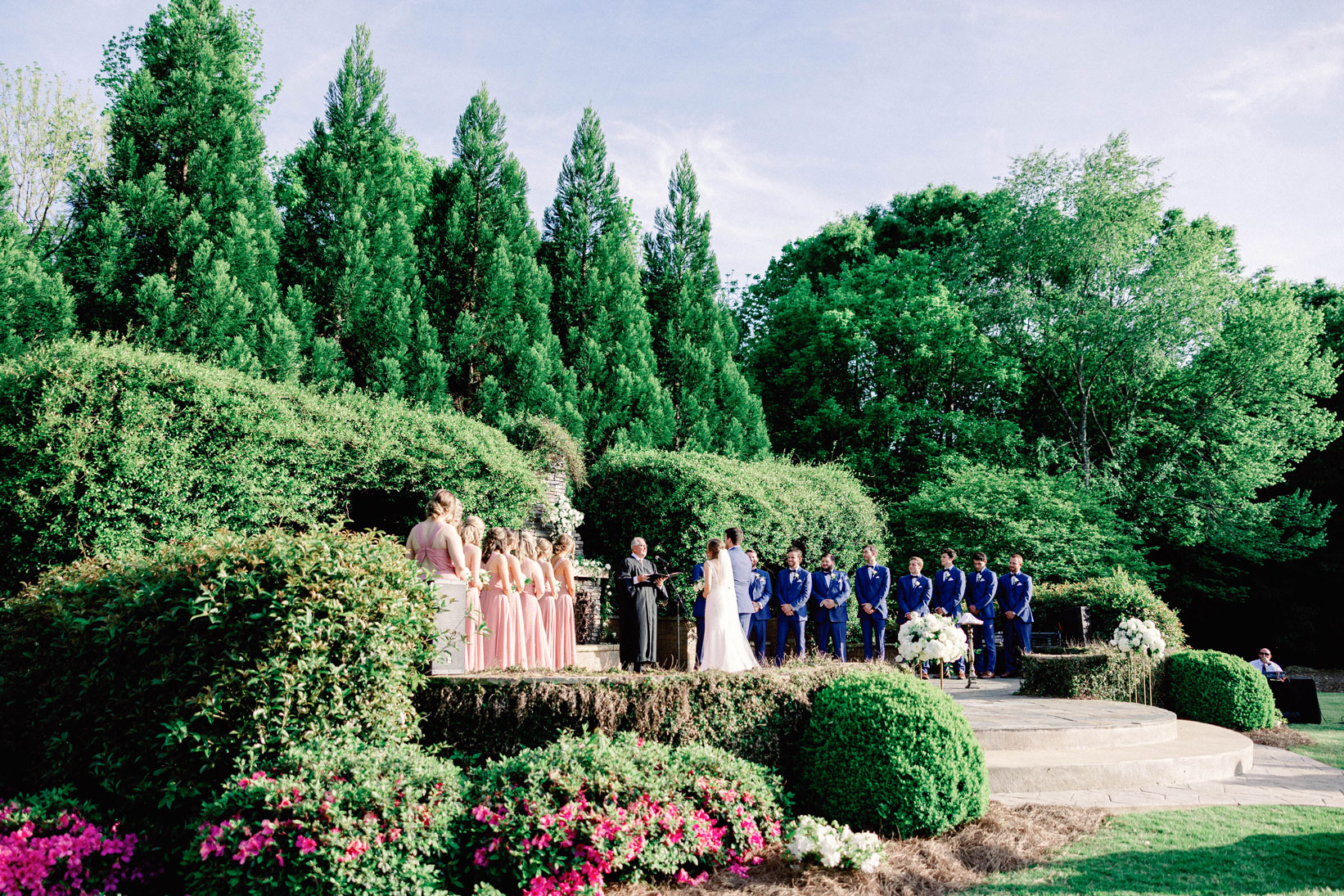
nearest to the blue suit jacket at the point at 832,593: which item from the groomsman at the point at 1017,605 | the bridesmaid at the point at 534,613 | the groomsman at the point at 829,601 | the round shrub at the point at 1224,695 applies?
the groomsman at the point at 829,601

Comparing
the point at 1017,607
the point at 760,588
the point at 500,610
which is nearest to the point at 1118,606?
the point at 1017,607

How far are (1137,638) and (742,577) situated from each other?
5043 millimetres

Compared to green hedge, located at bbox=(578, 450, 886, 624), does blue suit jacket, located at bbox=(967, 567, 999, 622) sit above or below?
below

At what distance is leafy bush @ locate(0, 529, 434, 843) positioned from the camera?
4.94 m

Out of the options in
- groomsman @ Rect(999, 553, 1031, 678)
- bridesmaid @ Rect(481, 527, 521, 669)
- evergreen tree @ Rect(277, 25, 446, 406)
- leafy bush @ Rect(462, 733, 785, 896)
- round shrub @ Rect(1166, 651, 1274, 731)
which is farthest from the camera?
evergreen tree @ Rect(277, 25, 446, 406)

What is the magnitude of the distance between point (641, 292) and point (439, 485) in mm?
11969

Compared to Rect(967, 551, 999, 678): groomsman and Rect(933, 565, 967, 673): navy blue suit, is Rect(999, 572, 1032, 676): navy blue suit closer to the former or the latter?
Rect(967, 551, 999, 678): groomsman

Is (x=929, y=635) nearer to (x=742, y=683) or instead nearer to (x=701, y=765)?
(x=742, y=683)

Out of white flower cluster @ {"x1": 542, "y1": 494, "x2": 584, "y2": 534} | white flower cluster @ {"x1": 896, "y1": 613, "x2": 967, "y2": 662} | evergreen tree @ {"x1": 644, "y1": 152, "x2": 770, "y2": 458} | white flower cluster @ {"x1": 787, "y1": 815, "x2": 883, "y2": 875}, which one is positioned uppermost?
evergreen tree @ {"x1": 644, "y1": 152, "x2": 770, "y2": 458}

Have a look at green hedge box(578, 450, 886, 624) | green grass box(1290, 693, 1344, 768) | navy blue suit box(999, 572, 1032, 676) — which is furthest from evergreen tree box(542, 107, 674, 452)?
green grass box(1290, 693, 1344, 768)

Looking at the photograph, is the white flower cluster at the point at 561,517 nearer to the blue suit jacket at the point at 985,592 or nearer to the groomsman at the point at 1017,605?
the blue suit jacket at the point at 985,592

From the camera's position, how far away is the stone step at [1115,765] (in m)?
7.06

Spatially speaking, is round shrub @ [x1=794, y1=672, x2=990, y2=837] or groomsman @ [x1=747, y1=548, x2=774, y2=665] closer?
round shrub @ [x1=794, y1=672, x2=990, y2=837]

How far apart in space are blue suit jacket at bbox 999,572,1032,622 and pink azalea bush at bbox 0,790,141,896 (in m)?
11.8
